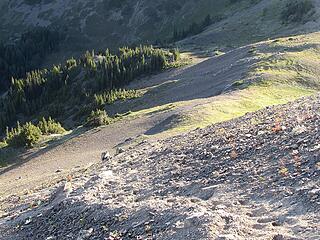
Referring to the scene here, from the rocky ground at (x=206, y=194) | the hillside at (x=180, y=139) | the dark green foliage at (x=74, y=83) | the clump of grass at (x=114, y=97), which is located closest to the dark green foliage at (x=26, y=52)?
the hillside at (x=180, y=139)

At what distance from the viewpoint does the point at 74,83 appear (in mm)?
65625

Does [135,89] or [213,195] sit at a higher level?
[213,195]

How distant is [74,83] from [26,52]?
1813 inches

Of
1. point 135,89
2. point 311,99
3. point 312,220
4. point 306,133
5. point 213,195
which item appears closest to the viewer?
point 312,220

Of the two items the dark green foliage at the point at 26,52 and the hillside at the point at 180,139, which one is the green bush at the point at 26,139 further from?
the dark green foliage at the point at 26,52

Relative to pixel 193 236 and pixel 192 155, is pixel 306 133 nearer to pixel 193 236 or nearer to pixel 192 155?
pixel 192 155

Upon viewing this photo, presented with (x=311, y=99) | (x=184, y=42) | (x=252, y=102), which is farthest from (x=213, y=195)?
(x=184, y=42)

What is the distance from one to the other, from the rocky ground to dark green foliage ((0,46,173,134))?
132 feet

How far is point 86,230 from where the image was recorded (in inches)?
493

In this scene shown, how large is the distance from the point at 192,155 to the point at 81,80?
51163 millimetres

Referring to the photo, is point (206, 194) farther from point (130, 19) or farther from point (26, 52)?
point (130, 19)

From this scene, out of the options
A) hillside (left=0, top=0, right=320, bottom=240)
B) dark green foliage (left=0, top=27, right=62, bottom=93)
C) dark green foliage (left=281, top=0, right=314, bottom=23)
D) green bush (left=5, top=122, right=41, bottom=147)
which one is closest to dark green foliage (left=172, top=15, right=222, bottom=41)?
hillside (left=0, top=0, right=320, bottom=240)

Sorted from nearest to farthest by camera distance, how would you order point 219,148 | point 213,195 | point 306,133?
point 213,195 → point 306,133 → point 219,148

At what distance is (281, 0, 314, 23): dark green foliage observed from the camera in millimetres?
67000
